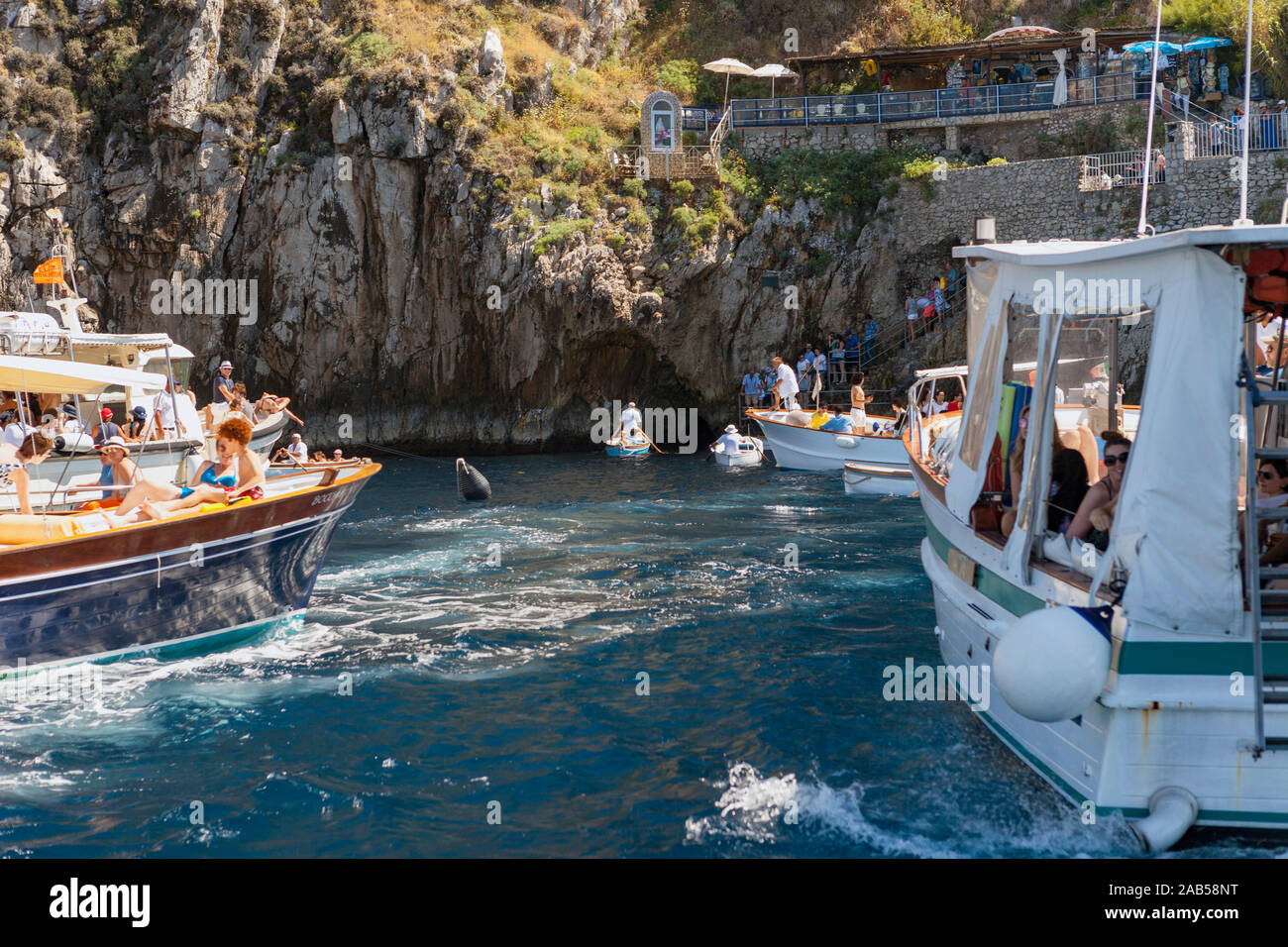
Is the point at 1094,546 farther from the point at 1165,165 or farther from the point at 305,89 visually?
the point at 305,89

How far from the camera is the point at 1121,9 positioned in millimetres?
38656

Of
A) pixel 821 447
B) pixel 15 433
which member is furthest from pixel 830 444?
pixel 15 433

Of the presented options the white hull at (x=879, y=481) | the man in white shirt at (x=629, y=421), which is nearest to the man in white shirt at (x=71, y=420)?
the white hull at (x=879, y=481)

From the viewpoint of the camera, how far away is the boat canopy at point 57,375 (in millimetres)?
11305

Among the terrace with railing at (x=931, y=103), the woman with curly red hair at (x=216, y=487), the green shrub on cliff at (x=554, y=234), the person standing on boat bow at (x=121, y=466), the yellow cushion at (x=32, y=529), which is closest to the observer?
the yellow cushion at (x=32, y=529)

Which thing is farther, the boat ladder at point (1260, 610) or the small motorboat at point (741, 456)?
the small motorboat at point (741, 456)

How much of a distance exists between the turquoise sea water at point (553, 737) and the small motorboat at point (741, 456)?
12.6 metres

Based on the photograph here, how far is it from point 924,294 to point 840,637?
76.5 ft

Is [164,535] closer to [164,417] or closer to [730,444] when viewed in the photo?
[164,417]

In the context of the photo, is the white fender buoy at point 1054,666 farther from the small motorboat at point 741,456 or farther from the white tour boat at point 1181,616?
the small motorboat at point 741,456

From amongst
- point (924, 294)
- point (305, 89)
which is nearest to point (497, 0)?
point (305, 89)

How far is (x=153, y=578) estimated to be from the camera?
1017 cm

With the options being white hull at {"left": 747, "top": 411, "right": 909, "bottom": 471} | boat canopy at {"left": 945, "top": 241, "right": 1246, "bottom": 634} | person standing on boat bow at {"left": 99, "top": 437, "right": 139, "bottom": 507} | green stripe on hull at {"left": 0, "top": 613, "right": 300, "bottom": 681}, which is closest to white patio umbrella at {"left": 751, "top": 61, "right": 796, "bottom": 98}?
white hull at {"left": 747, "top": 411, "right": 909, "bottom": 471}

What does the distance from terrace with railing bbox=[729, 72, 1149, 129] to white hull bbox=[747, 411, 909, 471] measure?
40.5ft
